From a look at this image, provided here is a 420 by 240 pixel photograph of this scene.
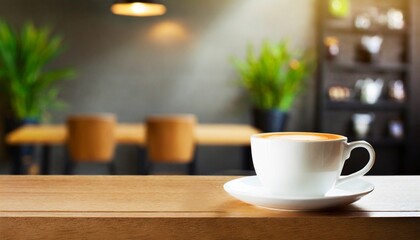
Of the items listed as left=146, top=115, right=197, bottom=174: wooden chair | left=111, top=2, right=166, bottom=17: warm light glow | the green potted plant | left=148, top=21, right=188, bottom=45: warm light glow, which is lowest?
left=146, top=115, right=197, bottom=174: wooden chair

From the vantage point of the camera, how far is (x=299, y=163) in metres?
0.87

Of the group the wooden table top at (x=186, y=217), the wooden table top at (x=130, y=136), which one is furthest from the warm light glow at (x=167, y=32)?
the wooden table top at (x=186, y=217)

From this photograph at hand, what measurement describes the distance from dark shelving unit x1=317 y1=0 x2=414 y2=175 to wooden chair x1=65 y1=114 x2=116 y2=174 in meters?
2.63

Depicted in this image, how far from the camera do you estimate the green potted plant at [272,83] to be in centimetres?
618

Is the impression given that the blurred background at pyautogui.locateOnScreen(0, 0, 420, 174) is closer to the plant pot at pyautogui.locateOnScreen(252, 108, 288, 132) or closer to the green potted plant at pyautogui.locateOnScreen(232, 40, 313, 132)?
the green potted plant at pyautogui.locateOnScreen(232, 40, 313, 132)

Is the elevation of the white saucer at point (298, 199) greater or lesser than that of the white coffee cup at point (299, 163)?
lesser

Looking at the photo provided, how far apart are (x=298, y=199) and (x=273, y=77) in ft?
17.7

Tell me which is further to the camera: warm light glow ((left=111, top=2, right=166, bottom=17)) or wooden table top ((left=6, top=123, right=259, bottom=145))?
warm light glow ((left=111, top=2, right=166, bottom=17))

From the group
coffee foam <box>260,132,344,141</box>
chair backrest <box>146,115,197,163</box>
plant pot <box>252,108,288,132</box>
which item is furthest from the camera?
plant pot <box>252,108,288,132</box>

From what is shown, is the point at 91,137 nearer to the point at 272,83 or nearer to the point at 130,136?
the point at 130,136

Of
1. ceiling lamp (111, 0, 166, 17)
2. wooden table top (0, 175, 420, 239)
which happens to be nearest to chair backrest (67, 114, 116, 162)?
ceiling lamp (111, 0, 166, 17)

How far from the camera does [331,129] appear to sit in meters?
6.83

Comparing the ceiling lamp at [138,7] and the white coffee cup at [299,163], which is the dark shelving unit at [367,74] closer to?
the ceiling lamp at [138,7]

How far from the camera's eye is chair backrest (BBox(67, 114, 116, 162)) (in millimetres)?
4836
